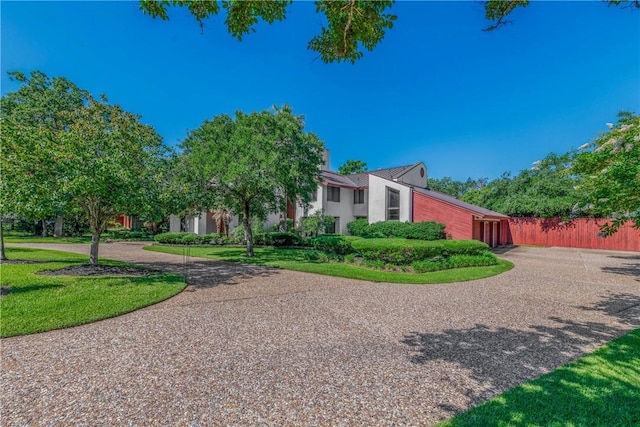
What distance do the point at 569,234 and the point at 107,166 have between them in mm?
29074

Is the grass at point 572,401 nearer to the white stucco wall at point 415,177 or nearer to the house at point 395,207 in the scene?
the house at point 395,207

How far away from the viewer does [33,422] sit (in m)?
→ 2.63

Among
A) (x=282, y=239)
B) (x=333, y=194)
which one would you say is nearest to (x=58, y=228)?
(x=282, y=239)

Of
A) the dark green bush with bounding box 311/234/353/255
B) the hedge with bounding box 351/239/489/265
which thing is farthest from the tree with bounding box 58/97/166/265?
the dark green bush with bounding box 311/234/353/255

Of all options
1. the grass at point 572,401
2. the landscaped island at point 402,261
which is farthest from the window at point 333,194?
the grass at point 572,401

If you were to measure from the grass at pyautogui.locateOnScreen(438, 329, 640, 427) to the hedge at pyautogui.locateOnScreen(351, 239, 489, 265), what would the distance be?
24.5 ft

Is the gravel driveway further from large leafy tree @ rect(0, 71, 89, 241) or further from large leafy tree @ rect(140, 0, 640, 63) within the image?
large leafy tree @ rect(140, 0, 640, 63)

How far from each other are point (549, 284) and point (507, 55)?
724 centimetres

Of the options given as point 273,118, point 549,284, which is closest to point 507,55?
point 549,284

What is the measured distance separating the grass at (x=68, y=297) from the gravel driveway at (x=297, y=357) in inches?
15.2

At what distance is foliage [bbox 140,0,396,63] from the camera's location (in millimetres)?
4012

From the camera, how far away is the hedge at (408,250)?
11.4 m

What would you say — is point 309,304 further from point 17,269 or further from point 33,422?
point 17,269

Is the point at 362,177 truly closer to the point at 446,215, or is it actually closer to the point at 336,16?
the point at 446,215
